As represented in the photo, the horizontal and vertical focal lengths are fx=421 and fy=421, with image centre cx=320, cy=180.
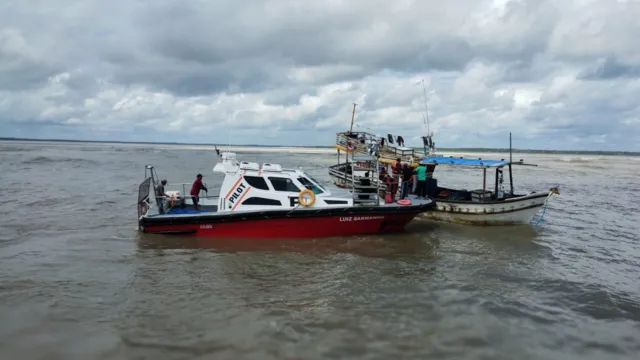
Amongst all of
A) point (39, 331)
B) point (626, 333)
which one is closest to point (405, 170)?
point (626, 333)

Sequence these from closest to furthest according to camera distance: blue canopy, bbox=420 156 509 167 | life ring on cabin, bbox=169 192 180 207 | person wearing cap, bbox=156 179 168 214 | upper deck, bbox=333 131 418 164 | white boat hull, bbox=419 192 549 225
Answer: person wearing cap, bbox=156 179 168 214 → life ring on cabin, bbox=169 192 180 207 → white boat hull, bbox=419 192 549 225 → blue canopy, bbox=420 156 509 167 → upper deck, bbox=333 131 418 164

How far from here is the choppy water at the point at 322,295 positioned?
5906mm

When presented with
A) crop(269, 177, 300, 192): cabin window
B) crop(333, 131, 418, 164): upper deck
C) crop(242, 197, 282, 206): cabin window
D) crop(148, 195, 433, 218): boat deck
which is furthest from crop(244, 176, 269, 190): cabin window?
crop(333, 131, 418, 164): upper deck

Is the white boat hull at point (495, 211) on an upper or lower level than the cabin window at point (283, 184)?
lower

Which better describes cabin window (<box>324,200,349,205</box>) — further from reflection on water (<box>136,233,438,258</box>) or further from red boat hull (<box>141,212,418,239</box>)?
reflection on water (<box>136,233,438,258</box>)

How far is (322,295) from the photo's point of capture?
7.77m

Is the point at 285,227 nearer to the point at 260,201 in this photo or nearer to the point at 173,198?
the point at 260,201

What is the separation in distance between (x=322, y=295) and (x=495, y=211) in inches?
349

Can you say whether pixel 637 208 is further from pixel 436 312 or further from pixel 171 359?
pixel 171 359

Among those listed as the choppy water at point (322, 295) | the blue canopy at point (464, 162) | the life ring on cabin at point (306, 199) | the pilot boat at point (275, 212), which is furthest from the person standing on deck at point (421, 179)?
the life ring on cabin at point (306, 199)

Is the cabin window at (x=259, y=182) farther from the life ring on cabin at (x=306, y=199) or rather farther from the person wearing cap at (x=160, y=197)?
the person wearing cap at (x=160, y=197)

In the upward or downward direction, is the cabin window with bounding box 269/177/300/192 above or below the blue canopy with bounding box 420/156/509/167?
below

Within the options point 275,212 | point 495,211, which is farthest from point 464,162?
point 275,212

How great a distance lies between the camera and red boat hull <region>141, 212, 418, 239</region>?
38.4 feet
